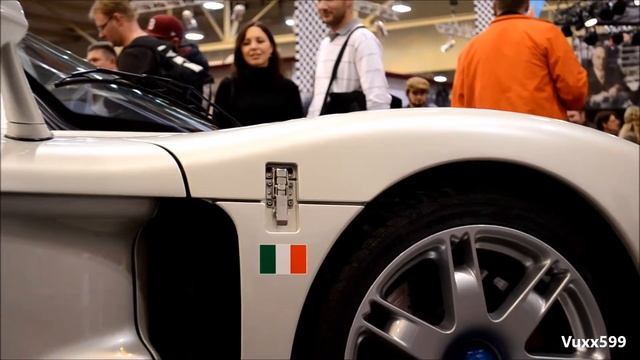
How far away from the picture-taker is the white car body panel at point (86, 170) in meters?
1.16

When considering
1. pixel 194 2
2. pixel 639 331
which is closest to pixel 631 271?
pixel 639 331

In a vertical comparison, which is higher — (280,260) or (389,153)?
(389,153)

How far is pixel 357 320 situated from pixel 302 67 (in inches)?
183

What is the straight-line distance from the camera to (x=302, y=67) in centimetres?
570

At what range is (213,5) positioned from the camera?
32.9ft

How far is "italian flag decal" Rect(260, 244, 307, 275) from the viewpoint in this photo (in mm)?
1218

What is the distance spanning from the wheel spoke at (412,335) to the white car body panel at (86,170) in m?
0.48

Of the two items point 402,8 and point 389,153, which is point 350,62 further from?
point 402,8

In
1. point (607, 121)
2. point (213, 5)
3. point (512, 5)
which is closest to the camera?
point (512, 5)

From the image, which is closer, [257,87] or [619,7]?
[257,87]

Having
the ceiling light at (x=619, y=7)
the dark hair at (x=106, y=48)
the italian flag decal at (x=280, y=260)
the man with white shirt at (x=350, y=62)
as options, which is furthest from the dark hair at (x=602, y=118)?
the italian flag decal at (x=280, y=260)

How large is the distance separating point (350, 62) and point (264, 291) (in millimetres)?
1847

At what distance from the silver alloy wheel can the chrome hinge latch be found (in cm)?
24

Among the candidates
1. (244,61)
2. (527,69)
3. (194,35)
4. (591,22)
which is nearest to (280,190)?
(527,69)
